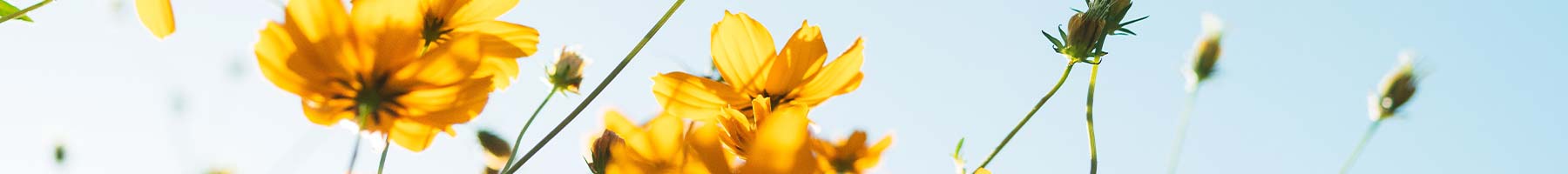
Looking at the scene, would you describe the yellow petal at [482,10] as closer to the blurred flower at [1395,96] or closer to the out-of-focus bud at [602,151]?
the out-of-focus bud at [602,151]

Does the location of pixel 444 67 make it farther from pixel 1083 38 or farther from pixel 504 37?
pixel 1083 38

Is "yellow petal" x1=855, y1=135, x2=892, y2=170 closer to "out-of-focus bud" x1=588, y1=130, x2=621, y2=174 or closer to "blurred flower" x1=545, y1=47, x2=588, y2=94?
"out-of-focus bud" x1=588, y1=130, x2=621, y2=174

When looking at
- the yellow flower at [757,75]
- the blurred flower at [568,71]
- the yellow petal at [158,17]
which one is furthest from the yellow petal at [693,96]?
the blurred flower at [568,71]

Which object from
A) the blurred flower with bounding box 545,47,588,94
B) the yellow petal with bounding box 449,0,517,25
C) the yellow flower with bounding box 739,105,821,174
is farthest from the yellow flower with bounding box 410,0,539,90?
the blurred flower with bounding box 545,47,588,94

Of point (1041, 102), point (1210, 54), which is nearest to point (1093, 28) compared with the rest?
point (1041, 102)

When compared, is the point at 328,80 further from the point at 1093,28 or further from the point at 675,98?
the point at 1093,28

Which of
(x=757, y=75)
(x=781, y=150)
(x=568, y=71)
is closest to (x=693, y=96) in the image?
(x=757, y=75)
